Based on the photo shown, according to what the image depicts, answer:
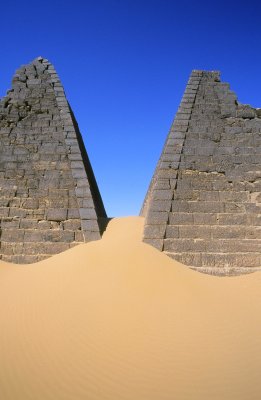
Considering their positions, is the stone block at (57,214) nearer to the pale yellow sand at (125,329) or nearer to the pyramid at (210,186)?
the pale yellow sand at (125,329)

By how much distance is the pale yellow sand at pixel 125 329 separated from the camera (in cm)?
290

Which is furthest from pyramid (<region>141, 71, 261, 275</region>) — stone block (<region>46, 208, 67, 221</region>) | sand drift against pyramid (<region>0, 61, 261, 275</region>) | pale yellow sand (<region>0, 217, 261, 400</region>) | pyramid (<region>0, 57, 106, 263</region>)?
stone block (<region>46, 208, 67, 221</region>)

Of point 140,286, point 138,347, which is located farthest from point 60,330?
point 140,286

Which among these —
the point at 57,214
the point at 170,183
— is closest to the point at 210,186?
the point at 170,183

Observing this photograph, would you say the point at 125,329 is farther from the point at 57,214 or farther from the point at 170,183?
the point at 170,183

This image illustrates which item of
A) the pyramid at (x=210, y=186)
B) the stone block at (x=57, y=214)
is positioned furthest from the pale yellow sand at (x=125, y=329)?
the stone block at (x=57, y=214)

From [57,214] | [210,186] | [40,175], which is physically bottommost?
[57,214]

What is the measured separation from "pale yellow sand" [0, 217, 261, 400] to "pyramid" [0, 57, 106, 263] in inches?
21.1

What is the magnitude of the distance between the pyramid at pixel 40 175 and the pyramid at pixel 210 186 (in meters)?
1.50

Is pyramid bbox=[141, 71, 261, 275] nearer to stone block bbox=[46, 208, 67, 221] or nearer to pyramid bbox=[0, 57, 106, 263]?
pyramid bbox=[0, 57, 106, 263]

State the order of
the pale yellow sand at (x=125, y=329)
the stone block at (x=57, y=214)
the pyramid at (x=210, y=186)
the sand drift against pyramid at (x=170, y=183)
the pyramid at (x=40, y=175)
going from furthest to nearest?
the stone block at (x=57, y=214) < the pyramid at (x=40, y=175) < the sand drift against pyramid at (x=170, y=183) < the pyramid at (x=210, y=186) < the pale yellow sand at (x=125, y=329)

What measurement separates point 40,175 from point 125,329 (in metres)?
4.00

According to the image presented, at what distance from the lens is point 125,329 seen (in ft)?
12.0

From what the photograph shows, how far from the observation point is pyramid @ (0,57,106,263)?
590cm
